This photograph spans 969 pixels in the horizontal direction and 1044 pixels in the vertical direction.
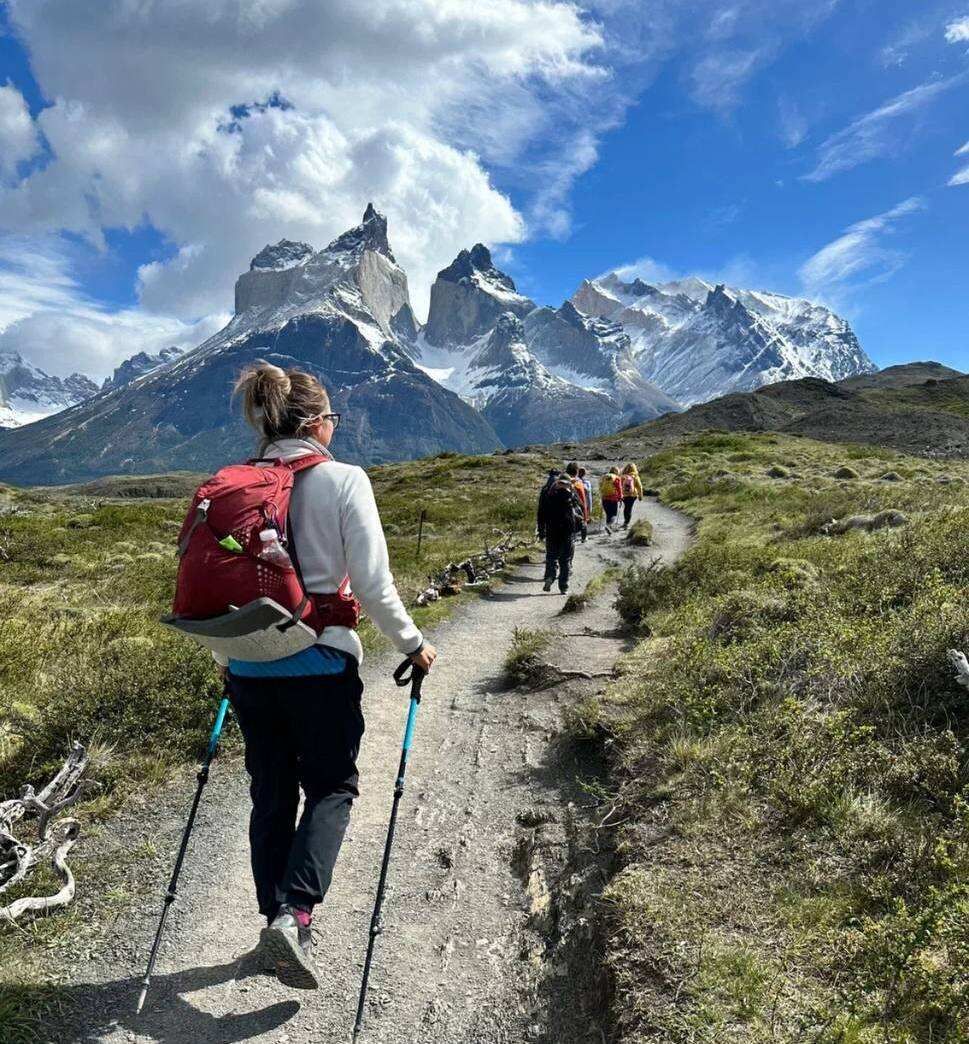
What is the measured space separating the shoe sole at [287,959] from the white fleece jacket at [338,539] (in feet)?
4.74

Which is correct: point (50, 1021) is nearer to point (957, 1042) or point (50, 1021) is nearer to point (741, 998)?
point (741, 998)

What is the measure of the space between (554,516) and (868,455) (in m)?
46.4

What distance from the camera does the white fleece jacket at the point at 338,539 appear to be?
3.46m

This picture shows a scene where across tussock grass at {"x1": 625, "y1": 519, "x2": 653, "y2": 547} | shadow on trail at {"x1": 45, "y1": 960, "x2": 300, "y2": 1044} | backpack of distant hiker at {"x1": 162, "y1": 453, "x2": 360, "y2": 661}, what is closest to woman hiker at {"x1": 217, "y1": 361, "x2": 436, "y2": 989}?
backpack of distant hiker at {"x1": 162, "y1": 453, "x2": 360, "y2": 661}

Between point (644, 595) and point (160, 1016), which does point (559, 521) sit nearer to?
point (644, 595)

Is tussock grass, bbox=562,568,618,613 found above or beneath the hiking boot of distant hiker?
above

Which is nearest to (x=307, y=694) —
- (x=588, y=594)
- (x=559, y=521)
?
(x=588, y=594)

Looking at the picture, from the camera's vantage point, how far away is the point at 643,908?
3.96 m

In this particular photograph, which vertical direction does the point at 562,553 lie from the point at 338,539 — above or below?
below

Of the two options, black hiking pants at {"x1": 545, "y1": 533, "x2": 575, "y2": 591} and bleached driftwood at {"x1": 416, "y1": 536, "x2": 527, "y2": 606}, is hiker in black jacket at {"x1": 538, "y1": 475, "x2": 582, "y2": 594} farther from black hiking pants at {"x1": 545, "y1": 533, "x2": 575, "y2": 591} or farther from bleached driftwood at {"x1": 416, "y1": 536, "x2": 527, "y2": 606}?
bleached driftwood at {"x1": 416, "y1": 536, "x2": 527, "y2": 606}

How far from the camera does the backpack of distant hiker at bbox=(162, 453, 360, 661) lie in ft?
10.5

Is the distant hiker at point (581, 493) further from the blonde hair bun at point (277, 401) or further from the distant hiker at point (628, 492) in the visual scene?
the blonde hair bun at point (277, 401)

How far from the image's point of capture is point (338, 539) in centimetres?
352

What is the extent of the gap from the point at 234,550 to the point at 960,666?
5364 millimetres
